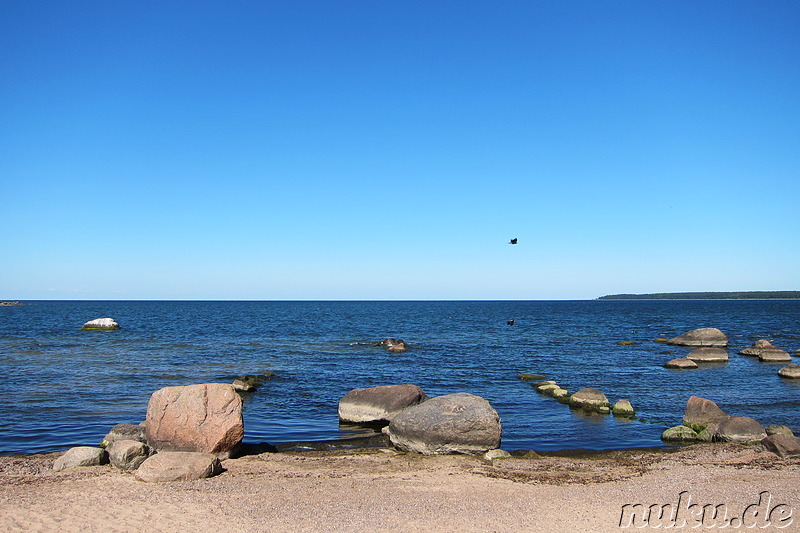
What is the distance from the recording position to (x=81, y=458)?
1514 cm

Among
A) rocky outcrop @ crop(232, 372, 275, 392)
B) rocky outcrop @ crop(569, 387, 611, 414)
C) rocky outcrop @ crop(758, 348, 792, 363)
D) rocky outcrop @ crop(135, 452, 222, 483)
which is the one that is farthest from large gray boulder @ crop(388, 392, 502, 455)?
rocky outcrop @ crop(758, 348, 792, 363)

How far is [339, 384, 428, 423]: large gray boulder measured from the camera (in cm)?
2055

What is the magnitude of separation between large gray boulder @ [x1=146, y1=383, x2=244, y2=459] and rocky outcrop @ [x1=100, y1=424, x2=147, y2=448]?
1.22m

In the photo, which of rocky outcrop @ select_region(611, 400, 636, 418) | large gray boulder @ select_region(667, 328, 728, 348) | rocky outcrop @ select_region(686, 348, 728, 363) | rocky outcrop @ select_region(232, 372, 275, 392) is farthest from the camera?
large gray boulder @ select_region(667, 328, 728, 348)

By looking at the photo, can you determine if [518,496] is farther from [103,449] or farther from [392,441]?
[103,449]

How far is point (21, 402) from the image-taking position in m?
24.3

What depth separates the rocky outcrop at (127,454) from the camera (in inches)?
586

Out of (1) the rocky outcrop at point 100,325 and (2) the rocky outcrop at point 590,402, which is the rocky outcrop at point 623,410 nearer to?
(2) the rocky outcrop at point 590,402

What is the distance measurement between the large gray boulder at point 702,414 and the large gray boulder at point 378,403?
930cm

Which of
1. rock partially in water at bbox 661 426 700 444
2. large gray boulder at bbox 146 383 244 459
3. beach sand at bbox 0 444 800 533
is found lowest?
rock partially in water at bbox 661 426 700 444

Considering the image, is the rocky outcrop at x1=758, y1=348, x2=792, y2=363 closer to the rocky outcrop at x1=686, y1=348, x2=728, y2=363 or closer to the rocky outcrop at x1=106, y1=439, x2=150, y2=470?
the rocky outcrop at x1=686, y1=348, x2=728, y2=363

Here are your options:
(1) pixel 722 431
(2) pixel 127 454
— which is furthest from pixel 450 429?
(1) pixel 722 431

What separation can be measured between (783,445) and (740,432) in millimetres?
1964

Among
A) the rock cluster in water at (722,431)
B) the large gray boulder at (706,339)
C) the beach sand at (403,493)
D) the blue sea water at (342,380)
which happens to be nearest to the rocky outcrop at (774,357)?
the blue sea water at (342,380)
